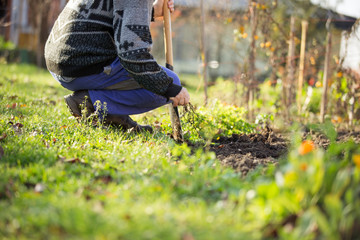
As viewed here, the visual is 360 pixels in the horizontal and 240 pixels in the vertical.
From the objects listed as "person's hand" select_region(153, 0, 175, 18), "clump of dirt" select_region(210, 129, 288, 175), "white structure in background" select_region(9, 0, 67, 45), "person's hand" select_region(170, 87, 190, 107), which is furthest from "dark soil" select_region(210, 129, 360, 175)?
"white structure in background" select_region(9, 0, 67, 45)

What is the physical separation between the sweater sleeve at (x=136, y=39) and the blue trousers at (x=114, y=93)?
1.45ft

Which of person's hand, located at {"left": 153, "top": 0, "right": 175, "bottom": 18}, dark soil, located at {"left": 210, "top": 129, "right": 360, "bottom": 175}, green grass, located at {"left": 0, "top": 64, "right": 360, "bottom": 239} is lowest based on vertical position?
dark soil, located at {"left": 210, "top": 129, "right": 360, "bottom": 175}

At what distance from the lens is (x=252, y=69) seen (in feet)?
16.2

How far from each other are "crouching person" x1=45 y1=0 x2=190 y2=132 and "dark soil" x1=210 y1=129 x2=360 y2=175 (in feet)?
1.79

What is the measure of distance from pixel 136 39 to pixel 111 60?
1.89 ft

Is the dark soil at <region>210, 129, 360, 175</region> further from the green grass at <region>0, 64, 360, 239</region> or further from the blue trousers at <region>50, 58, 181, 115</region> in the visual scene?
the blue trousers at <region>50, 58, 181, 115</region>

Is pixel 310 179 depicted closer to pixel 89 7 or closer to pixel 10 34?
pixel 89 7

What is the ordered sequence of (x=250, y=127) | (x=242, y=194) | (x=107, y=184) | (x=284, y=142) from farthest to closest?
(x=250, y=127)
(x=284, y=142)
(x=107, y=184)
(x=242, y=194)

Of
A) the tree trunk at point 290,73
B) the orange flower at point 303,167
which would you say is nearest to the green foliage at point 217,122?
the tree trunk at point 290,73

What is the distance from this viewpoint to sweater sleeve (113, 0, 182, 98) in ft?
8.80

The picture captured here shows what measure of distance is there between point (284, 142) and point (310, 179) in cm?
200

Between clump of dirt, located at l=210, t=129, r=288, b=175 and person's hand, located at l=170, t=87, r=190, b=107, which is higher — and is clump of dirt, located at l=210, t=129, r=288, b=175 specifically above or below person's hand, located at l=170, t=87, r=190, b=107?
below

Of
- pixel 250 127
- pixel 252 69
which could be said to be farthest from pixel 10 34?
pixel 250 127

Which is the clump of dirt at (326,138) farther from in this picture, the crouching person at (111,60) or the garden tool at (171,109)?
the crouching person at (111,60)
